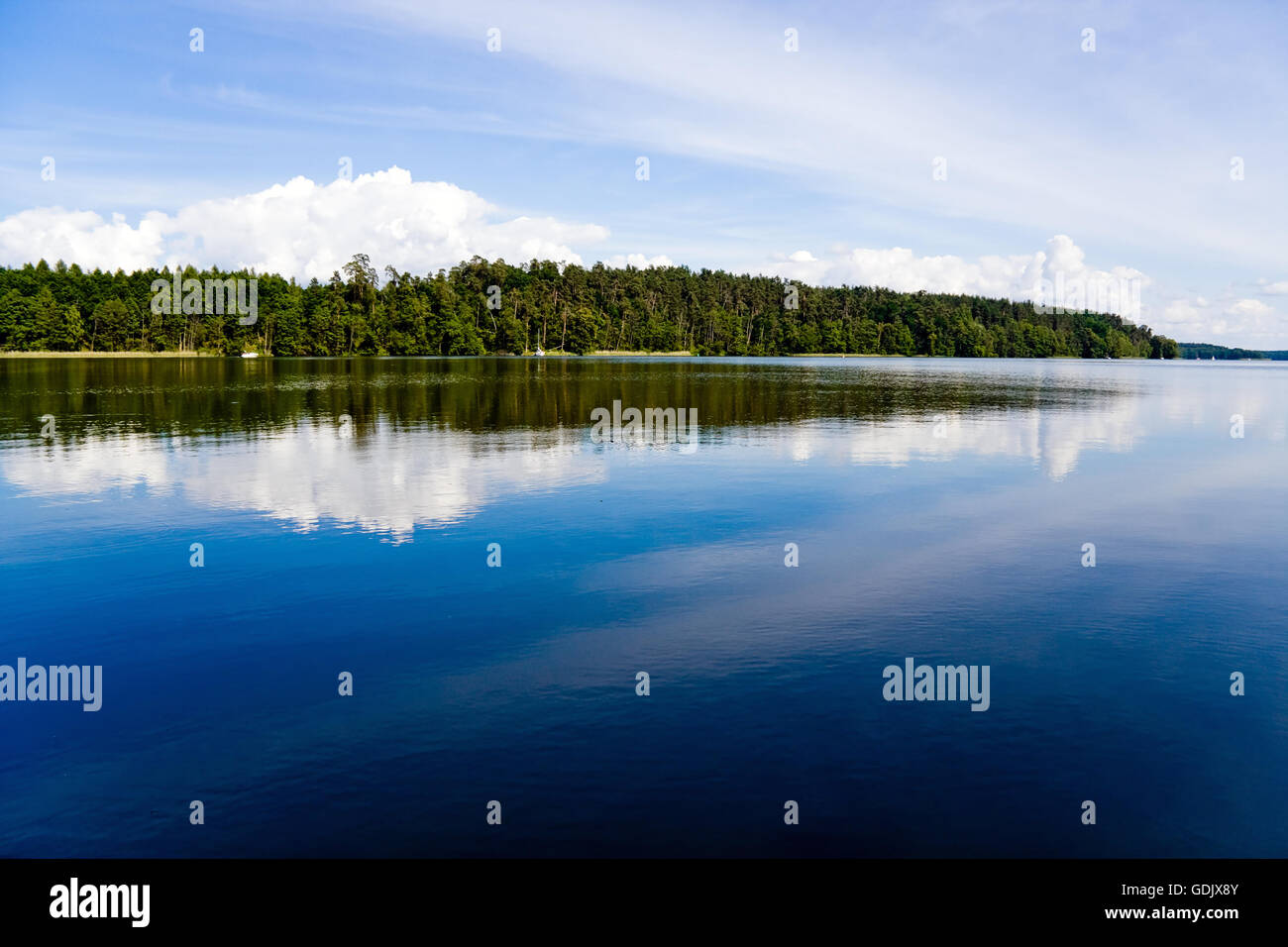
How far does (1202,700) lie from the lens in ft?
44.5

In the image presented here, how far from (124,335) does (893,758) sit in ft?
723

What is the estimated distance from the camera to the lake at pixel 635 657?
10258mm

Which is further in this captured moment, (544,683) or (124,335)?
(124,335)

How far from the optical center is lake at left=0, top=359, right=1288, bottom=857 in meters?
10.3

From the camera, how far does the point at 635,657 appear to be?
15.0 m
